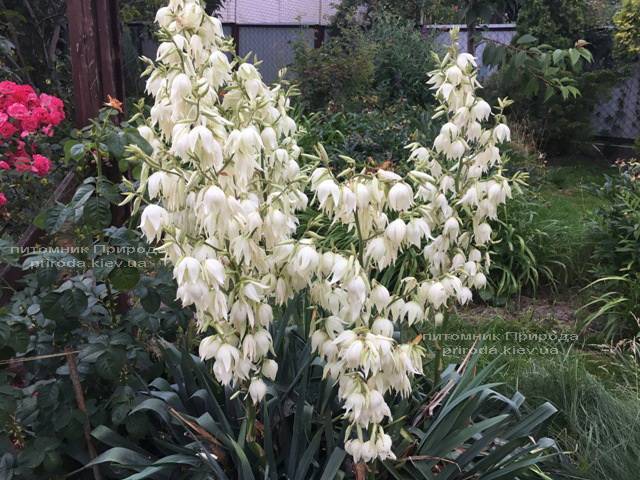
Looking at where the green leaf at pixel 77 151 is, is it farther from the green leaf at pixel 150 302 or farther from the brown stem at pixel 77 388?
the brown stem at pixel 77 388

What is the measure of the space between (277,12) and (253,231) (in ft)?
35.7

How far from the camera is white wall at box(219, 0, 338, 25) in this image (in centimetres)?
1050

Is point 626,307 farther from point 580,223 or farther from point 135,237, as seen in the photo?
point 135,237

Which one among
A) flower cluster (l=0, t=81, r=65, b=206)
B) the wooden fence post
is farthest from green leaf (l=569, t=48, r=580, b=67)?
flower cluster (l=0, t=81, r=65, b=206)

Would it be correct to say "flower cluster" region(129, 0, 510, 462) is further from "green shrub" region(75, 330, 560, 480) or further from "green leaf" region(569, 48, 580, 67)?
"green leaf" region(569, 48, 580, 67)

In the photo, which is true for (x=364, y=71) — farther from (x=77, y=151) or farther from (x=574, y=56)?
(x=77, y=151)

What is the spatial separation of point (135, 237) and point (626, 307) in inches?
101

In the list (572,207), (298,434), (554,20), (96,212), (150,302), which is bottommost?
(572,207)

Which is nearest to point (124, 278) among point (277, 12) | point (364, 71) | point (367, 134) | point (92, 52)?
point (92, 52)

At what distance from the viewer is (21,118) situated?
2.53 m

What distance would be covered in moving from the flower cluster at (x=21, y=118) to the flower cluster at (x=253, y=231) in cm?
111

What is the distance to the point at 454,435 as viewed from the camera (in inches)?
73.7

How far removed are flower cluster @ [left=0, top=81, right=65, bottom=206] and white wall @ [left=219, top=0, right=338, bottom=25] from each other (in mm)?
7949

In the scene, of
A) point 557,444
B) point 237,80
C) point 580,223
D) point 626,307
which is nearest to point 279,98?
point 237,80
